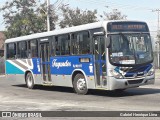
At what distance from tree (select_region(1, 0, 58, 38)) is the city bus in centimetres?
2801

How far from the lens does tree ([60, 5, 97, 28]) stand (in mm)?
53031

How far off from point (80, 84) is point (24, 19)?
103 ft

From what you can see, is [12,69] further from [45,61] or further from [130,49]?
[130,49]

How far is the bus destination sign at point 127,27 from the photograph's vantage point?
16.2m

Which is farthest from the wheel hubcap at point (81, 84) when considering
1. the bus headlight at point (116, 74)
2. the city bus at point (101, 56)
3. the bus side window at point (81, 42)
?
the bus headlight at point (116, 74)

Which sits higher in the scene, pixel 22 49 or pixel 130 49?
pixel 22 49

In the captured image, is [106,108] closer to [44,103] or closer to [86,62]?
[44,103]

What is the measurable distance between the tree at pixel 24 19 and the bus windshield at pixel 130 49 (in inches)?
1228

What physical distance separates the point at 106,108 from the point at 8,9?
3948 cm

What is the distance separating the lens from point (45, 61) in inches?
813

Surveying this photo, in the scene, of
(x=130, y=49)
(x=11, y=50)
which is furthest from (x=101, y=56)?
(x=11, y=50)

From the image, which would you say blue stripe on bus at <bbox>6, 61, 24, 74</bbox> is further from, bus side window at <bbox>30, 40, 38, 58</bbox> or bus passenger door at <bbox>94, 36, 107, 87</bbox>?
bus passenger door at <bbox>94, 36, 107, 87</bbox>

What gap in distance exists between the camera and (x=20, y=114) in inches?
479

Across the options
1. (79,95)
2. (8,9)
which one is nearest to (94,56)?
(79,95)
